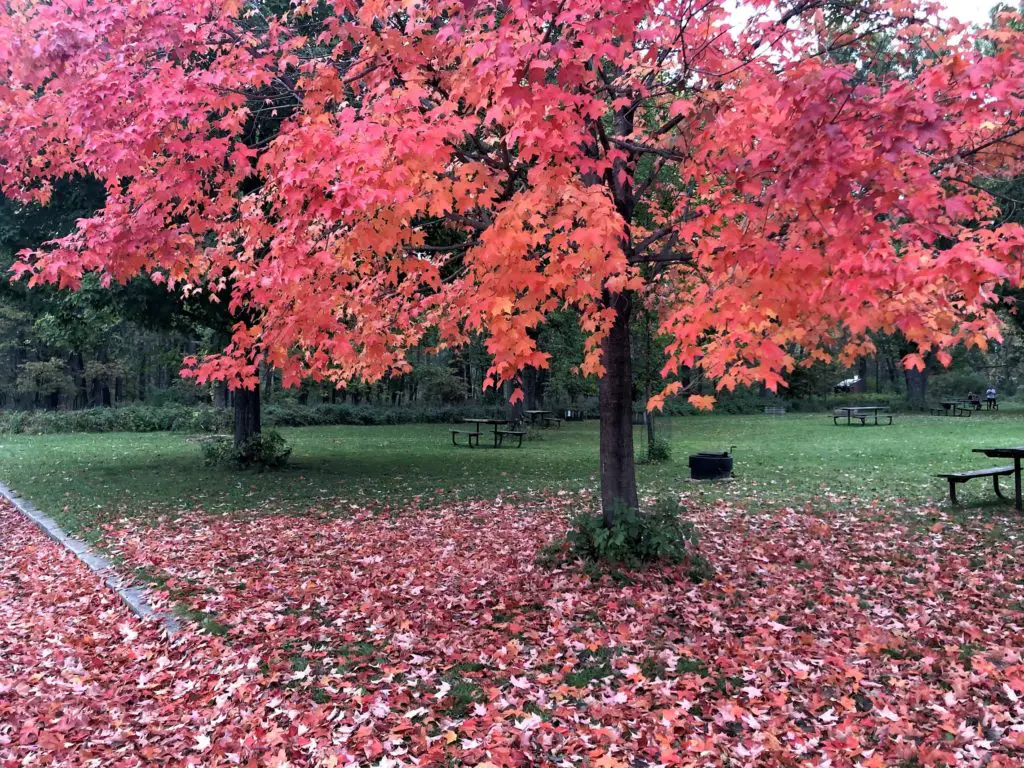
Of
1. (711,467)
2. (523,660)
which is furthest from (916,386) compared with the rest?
(523,660)

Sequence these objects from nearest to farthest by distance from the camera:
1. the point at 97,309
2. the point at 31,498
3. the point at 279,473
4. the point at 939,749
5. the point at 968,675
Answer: the point at 939,749, the point at 968,675, the point at 31,498, the point at 97,309, the point at 279,473

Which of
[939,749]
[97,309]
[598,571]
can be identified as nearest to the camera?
[939,749]

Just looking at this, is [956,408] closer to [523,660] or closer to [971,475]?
[971,475]

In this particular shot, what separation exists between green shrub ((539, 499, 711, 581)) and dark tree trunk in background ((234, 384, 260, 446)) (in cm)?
945

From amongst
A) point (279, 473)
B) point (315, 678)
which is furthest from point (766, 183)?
point (279, 473)

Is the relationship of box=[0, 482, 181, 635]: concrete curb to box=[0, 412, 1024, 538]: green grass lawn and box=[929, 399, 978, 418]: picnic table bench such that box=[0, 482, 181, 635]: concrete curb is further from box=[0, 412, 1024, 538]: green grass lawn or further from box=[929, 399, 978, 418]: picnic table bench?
box=[929, 399, 978, 418]: picnic table bench

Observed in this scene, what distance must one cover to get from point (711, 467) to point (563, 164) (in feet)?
27.5

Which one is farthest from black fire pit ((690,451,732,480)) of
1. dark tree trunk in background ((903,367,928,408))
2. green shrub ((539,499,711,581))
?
dark tree trunk in background ((903,367,928,408))

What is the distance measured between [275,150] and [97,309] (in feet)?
27.6

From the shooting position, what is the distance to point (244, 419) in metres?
13.7

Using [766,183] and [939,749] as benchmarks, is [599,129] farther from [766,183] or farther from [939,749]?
[939,749]

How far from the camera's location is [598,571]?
5.68 metres

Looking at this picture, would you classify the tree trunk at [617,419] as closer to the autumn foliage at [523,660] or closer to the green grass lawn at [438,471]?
the autumn foliage at [523,660]

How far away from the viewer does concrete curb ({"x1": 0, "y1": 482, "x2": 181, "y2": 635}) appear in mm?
5148
